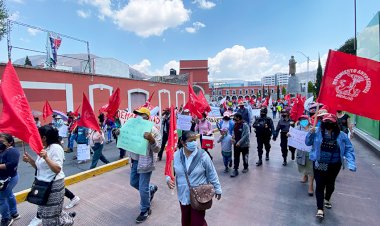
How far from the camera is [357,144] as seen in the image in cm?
1062

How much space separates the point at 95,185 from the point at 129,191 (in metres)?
1.01

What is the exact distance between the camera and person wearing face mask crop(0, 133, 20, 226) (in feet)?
11.7

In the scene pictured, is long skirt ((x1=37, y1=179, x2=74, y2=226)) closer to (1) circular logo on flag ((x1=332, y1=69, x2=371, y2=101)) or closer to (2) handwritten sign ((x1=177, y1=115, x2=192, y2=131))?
(1) circular logo on flag ((x1=332, y1=69, x2=371, y2=101))

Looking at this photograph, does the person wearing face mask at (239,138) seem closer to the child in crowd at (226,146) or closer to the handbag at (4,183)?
the child in crowd at (226,146)

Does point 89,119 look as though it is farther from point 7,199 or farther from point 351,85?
point 351,85

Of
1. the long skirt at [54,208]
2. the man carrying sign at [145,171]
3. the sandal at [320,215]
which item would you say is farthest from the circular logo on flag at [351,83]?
the long skirt at [54,208]

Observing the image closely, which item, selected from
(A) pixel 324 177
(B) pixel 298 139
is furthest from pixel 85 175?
(A) pixel 324 177

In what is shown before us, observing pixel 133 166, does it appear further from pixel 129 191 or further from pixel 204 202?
pixel 204 202

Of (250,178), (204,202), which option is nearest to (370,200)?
(250,178)

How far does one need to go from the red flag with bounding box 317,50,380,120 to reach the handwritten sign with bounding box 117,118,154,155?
9.73ft

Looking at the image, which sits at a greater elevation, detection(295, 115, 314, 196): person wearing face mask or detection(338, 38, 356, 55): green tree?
detection(338, 38, 356, 55): green tree

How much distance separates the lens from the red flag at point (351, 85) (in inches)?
146

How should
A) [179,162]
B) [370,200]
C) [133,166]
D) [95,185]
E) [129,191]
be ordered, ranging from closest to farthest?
1. [179,162]
2. [133,166]
3. [370,200]
4. [129,191]
5. [95,185]

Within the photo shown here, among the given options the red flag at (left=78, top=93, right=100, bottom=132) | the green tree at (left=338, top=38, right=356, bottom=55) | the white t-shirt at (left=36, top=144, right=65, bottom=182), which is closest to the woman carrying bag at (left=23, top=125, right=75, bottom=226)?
the white t-shirt at (left=36, top=144, right=65, bottom=182)
